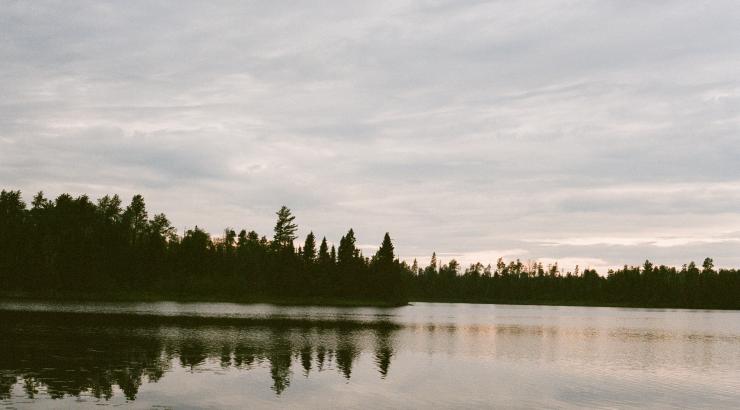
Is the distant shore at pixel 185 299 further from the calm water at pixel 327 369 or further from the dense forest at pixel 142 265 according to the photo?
the calm water at pixel 327 369

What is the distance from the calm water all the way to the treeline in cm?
6162

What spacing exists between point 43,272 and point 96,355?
10201 centimetres

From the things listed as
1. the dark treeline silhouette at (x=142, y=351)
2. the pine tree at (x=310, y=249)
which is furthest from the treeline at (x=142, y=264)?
the dark treeline silhouette at (x=142, y=351)

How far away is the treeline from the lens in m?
143

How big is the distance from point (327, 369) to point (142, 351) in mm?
15819

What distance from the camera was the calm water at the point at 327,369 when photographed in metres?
38.1

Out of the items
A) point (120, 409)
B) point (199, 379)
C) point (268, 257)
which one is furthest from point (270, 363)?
point (268, 257)

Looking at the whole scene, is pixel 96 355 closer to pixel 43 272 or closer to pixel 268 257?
pixel 43 272

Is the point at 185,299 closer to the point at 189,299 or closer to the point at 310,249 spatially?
the point at 189,299

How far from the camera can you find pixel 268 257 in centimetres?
19838

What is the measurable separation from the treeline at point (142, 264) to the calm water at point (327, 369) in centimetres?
6162

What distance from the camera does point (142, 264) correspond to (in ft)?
525

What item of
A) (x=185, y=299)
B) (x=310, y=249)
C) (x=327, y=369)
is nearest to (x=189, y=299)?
(x=185, y=299)

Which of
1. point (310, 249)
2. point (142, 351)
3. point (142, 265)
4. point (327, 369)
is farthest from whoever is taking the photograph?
point (310, 249)
